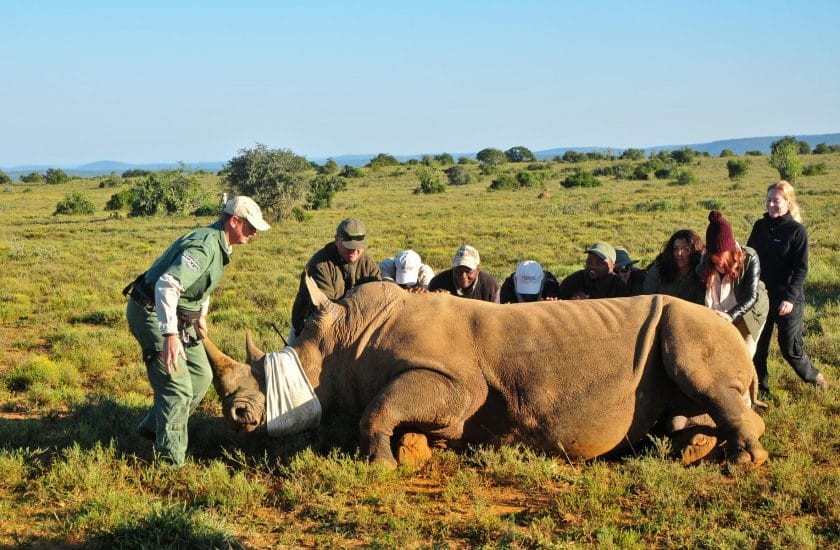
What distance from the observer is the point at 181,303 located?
5.84 meters

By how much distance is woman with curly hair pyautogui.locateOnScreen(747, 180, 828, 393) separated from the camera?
7.58 metres

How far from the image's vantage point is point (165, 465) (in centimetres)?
582

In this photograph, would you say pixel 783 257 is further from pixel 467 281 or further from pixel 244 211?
pixel 244 211

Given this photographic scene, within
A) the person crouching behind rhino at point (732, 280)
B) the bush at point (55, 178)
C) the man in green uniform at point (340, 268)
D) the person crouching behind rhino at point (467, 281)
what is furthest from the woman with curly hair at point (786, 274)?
the bush at point (55, 178)

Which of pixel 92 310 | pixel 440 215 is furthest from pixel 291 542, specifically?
pixel 440 215

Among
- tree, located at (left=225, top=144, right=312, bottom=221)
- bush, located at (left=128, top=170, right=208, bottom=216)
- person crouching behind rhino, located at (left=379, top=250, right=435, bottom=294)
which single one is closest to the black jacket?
→ person crouching behind rhino, located at (left=379, top=250, right=435, bottom=294)

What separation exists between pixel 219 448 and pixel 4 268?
45.4 ft

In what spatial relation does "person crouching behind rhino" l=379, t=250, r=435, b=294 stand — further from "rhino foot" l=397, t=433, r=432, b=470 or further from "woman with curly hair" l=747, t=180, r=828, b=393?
"woman with curly hair" l=747, t=180, r=828, b=393

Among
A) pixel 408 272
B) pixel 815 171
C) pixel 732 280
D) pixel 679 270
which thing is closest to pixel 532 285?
pixel 408 272

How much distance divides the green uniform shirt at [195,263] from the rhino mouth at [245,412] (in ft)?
2.87

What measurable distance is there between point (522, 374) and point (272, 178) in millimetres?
27382

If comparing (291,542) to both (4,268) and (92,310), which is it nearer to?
(92,310)

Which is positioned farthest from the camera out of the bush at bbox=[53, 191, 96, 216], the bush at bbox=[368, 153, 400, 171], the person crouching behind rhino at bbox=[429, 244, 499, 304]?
the bush at bbox=[368, 153, 400, 171]

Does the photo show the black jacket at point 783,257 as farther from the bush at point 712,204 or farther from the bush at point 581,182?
the bush at point 581,182
